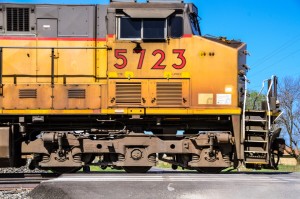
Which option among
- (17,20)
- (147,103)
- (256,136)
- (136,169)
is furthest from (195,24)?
(17,20)

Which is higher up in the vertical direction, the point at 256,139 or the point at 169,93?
the point at 169,93

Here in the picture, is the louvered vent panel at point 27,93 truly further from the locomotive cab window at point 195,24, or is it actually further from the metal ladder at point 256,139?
the metal ladder at point 256,139

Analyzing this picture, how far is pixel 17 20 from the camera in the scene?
36.1ft

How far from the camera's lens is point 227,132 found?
10469mm

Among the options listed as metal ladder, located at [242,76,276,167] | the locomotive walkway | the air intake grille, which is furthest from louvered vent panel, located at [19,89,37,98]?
metal ladder, located at [242,76,276,167]

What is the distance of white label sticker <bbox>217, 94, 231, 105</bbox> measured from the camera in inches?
407

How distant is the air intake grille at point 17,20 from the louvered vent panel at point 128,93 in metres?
2.86

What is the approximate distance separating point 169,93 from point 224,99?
4.22 ft

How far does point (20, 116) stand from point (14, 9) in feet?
8.92

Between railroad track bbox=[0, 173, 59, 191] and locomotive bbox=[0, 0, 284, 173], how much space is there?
0.26 meters

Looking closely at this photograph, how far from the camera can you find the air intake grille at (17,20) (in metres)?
11.0

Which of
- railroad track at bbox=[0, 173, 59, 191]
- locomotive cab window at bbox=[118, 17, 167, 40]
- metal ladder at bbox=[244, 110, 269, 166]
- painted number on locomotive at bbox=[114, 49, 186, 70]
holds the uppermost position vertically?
locomotive cab window at bbox=[118, 17, 167, 40]

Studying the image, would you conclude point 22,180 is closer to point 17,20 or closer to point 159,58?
point 17,20

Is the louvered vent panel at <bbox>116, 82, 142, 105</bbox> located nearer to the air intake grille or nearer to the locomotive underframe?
the locomotive underframe
